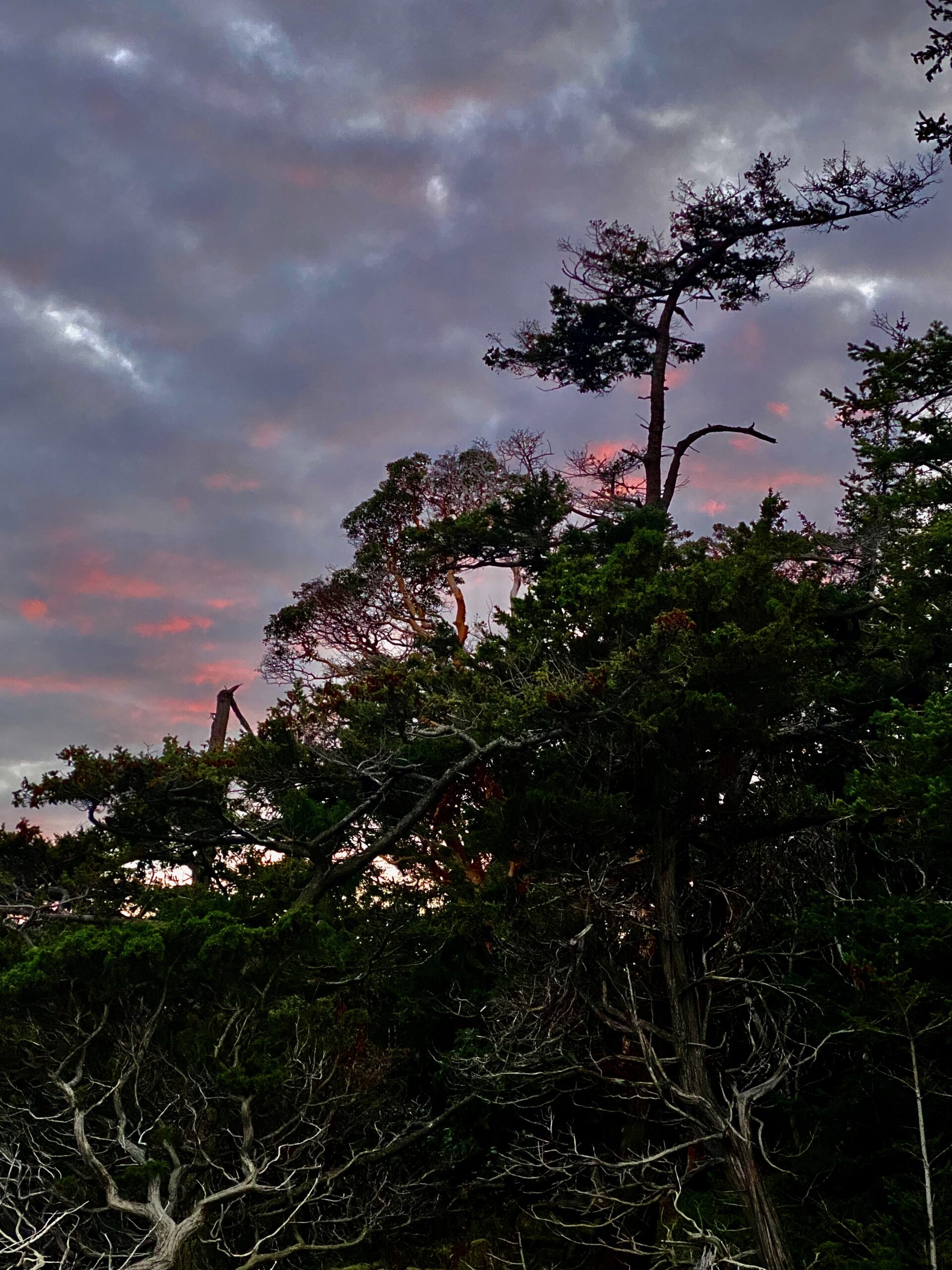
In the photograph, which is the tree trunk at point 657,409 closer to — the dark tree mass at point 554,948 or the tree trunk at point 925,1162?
the dark tree mass at point 554,948

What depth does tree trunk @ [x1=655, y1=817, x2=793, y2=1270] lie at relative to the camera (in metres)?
10.0

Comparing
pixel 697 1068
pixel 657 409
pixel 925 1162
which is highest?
pixel 657 409

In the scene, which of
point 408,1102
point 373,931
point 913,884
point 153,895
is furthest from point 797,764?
point 153,895

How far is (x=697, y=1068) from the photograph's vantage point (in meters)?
11.6

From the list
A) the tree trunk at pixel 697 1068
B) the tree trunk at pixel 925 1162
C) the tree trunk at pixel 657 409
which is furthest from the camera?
the tree trunk at pixel 657 409

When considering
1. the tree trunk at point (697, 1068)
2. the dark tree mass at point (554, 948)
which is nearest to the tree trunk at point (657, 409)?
the dark tree mass at point (554, 948)

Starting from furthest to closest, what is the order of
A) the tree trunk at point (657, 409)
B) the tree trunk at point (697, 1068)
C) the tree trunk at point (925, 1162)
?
1. the tree trunk at point (657, 409)
2. the tree trunk at point (697, 1068)
3. the tree trunk at point (925, 1162)

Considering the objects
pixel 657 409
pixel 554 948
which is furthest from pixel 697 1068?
pixel 657 409

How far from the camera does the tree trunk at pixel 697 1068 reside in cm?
1000

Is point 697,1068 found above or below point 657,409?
below

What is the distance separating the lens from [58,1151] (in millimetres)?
12078

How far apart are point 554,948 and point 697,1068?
2293mm

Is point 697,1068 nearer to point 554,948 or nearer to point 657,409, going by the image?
point 554,948

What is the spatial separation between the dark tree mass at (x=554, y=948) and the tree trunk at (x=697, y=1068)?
44mm
